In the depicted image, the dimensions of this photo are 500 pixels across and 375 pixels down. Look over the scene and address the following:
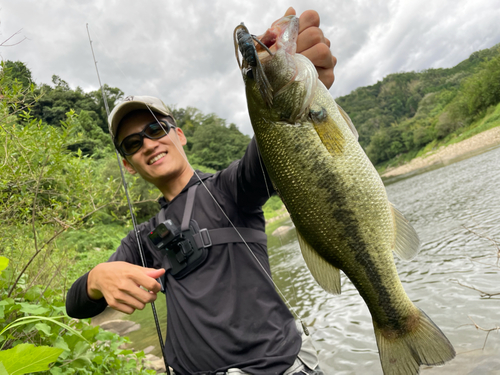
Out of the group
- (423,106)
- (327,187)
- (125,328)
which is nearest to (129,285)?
(327,187)

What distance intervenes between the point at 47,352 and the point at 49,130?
3.62m

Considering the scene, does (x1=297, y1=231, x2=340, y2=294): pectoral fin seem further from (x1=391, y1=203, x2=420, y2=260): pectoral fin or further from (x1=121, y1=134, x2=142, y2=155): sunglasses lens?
(x1=121, y1=134, x2=142, y2=155): sunglasses lens

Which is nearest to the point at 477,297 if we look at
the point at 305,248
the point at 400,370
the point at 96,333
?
the point at 400,370

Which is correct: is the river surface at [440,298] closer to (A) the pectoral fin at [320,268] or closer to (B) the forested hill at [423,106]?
(A) the pectoral fin at [320,268]

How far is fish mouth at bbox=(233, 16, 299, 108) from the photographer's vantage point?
1.33 meters

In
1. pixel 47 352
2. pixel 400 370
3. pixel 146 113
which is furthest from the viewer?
pixel 146 113

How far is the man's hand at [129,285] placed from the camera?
4.72ft

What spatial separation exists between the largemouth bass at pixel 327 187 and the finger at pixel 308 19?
36mm

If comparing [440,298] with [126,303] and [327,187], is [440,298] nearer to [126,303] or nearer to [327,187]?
[327,187]

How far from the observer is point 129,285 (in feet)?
4.76

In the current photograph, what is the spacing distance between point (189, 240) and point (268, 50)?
43.0 inches

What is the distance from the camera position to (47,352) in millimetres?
922

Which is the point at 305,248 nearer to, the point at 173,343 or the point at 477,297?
the point at 173,343

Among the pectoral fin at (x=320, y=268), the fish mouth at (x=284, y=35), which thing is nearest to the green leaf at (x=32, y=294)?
the pectoral fin at (x=320, y=268)
